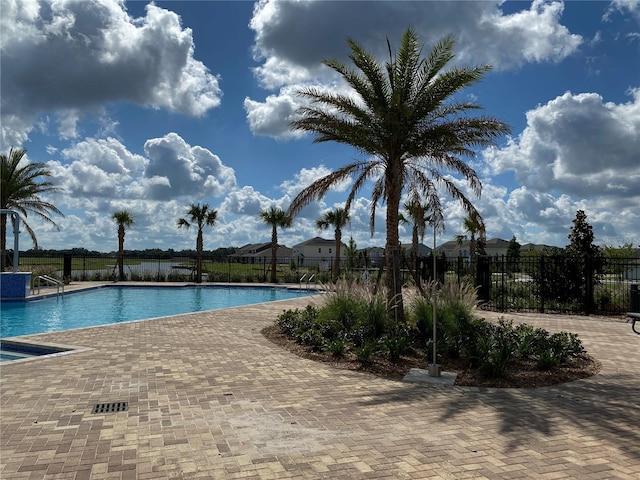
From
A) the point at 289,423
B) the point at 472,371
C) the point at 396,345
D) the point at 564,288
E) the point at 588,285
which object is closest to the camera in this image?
the point at 289,423

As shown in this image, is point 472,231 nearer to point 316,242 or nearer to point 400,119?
point 400,119

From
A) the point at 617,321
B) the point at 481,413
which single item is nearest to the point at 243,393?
the point at 481,413

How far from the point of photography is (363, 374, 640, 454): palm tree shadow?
4.39 meters

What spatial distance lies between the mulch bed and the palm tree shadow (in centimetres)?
24

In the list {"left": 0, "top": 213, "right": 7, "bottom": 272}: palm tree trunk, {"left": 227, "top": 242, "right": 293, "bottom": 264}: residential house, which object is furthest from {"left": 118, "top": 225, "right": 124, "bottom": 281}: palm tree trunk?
{"left": 227, "top": 242, "right": 293, "bottom": 264}: residential house

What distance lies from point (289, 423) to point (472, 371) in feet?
11.0

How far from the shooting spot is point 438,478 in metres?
3.46

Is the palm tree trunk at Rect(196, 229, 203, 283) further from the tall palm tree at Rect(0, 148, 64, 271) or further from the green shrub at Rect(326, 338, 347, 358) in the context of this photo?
the green shrub at Rect(326, 338, 347, 358)

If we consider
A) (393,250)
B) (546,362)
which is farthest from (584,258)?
(546,362)

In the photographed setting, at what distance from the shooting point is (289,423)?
459cm

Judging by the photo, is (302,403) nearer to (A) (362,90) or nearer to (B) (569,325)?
(A) (362,90)

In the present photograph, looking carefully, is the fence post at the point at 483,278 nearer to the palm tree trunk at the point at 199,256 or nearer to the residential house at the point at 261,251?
the palm tree trunk at the point at 199,256

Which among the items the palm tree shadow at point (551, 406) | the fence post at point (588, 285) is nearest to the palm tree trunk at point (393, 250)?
the palm tree shadow at point (551, 406)

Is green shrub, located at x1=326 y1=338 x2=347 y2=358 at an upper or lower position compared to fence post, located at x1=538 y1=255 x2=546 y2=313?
lower
